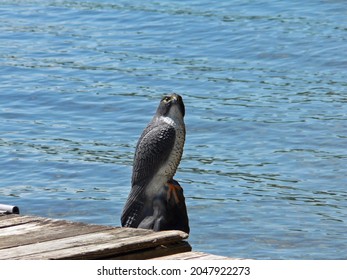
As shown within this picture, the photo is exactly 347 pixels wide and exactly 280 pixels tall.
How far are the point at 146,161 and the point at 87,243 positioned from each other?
3.87 feet

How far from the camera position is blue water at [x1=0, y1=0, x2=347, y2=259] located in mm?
10211

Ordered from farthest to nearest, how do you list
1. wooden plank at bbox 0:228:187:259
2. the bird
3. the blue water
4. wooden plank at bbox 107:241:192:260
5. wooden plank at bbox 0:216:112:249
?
the blue water
the bird
wooden plank at bbox 0:216:112:249
wooden plank at bbox 107:241:192:260
wooden plank at bbox 0:228:187:259

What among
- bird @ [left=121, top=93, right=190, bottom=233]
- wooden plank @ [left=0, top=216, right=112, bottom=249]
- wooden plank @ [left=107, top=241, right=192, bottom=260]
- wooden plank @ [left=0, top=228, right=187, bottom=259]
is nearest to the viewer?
wooden plank @ [left=0, top=228, right=187, bottom=259]

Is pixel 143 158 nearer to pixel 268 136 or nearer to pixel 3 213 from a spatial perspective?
pixel 3 213

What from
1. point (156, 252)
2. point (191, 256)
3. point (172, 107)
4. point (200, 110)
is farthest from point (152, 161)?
point (200, 110)

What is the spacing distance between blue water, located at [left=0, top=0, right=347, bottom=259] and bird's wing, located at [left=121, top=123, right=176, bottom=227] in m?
2.58

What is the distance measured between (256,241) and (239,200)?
1.08 metres

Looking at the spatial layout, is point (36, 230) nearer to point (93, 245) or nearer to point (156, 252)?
point (93, 245)

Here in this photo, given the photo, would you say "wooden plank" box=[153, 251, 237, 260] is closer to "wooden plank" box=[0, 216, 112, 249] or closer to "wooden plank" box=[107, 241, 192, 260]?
"wooden plank" box=[107, 241, 192, 260]

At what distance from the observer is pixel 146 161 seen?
21.7 feet

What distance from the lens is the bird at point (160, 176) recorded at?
6559 millimetres

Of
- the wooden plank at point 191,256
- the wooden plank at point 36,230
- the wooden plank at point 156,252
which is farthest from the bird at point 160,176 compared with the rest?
the wooden plank at point 191,256

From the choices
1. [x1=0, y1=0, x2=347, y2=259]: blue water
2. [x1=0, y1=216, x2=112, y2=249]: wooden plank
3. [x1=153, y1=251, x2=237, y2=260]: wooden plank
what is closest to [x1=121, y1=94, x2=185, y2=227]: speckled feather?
[x1=0, y1=216, x2=112, y2=249]: wooden plank

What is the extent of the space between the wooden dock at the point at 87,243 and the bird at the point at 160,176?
77 cm
